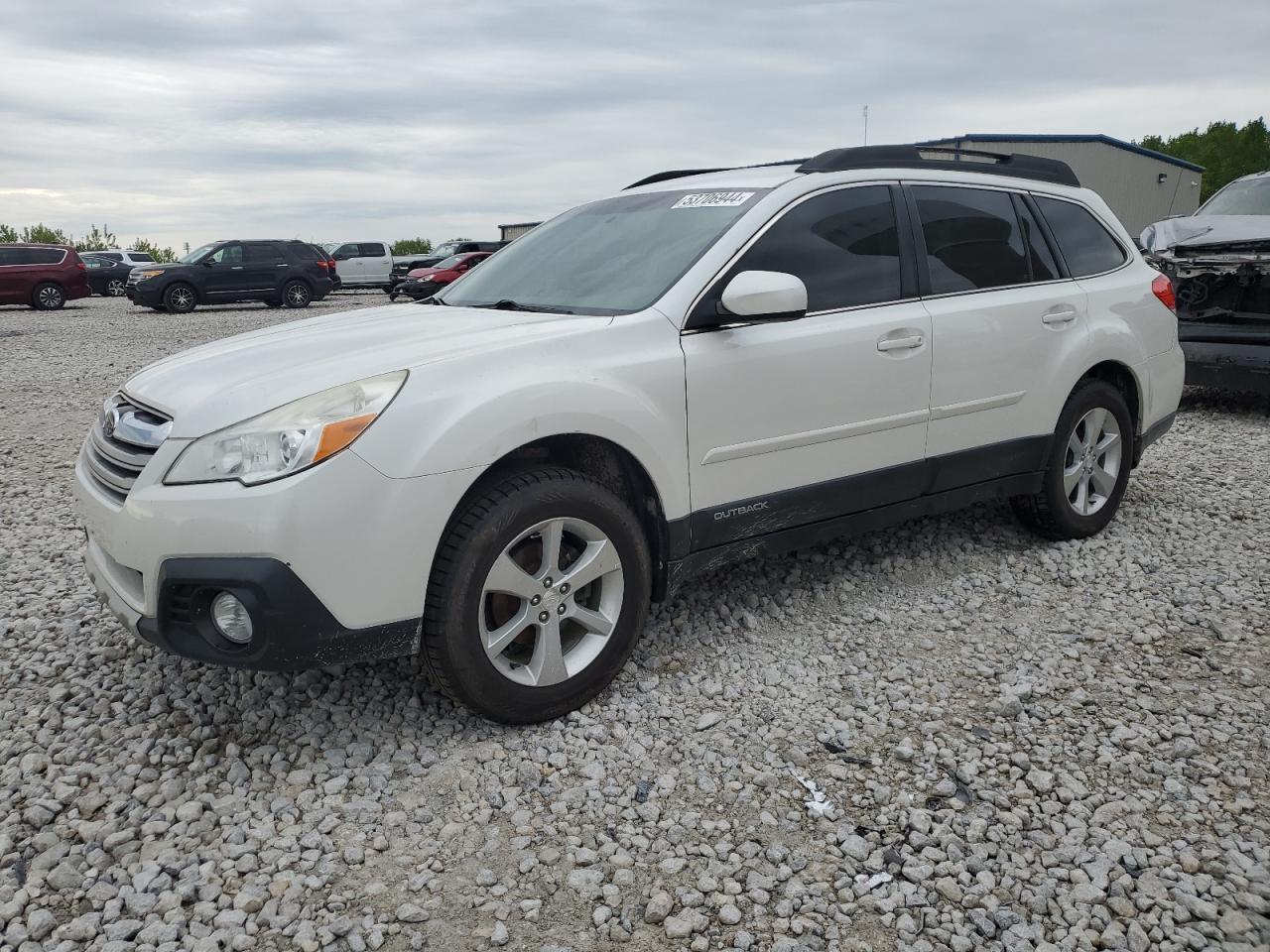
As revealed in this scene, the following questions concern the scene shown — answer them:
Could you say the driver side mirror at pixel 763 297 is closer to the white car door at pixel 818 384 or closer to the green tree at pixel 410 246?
the white car door at pixel 818 384

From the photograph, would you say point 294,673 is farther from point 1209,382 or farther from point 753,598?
point 1209,382

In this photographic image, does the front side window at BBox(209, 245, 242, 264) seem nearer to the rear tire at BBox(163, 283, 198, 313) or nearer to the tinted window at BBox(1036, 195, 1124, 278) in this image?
the rear tire at BBox(163, 283, 198, 313)

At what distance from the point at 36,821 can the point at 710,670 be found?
2.15 meters

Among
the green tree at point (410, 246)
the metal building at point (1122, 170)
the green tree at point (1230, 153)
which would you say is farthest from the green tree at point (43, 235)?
the green tree at point (1230, 153)

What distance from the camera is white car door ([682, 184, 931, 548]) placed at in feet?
11.3

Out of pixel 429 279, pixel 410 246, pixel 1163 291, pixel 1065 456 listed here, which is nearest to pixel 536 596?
pixel 1065 456

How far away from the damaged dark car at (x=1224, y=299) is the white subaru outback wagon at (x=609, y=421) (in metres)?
3.57

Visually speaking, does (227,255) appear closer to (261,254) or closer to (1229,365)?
(261,254)

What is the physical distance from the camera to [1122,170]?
3247 centimetres

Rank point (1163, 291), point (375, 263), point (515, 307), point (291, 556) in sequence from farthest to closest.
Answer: point (375, 263) → point (1163, 291) → point (515, 307) → point (291, 556)

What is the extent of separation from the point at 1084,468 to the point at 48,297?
24.5 metres

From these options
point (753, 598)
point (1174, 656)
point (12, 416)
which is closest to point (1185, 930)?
point (1174, 656)

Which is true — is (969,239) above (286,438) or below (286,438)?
above

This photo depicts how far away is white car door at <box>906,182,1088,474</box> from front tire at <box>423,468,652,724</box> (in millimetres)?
1624
